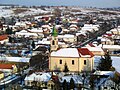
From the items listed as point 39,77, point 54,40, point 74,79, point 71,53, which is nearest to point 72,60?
point 71,53

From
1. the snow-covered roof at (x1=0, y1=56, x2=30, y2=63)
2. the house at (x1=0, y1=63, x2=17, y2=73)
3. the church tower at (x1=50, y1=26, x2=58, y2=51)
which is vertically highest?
Result: the church tower at (x1=50, y1=26, x2=58, y2=51)

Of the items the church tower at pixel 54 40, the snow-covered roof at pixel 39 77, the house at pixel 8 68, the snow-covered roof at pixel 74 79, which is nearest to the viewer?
the snow-covered roof at pixel 74 79

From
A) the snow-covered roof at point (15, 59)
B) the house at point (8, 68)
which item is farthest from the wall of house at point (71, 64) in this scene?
the snow-covered roof at point (15, 59)

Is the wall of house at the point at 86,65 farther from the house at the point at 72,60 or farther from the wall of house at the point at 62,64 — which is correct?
the wall of house at the point at 62,64

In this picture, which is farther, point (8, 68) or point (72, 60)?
point (72, 60)

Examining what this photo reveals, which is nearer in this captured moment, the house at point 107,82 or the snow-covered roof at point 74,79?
the house at point 107,82

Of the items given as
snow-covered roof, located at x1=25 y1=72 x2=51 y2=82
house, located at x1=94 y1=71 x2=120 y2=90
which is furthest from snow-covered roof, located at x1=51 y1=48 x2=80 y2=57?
house, located at x1=94 y1=71 x2=120 y2=90

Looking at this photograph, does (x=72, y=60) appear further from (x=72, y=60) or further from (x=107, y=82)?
(x=107, y=82)

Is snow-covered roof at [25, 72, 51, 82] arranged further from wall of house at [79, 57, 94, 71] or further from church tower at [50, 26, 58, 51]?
church tower at [50, 26, 58, 51]

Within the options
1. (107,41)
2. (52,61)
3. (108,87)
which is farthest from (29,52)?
(108,87)
